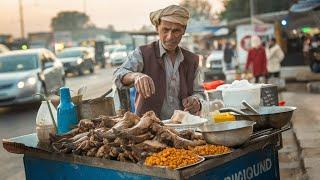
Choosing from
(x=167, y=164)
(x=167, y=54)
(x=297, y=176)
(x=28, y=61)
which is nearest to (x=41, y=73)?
(x=28, y=61)

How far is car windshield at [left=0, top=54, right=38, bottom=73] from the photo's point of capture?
47.5ft

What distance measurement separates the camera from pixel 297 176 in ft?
19.9

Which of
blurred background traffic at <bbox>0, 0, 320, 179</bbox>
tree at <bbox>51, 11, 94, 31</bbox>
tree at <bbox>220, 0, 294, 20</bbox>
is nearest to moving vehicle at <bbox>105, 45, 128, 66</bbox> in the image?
blurred background traffic at <bbox>0, 0, 320, 179</bbox>

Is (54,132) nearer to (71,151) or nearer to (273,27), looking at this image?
(71,151)

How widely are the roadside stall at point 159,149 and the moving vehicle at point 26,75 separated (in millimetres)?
10182

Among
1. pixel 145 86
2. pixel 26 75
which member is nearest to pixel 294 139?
pixel 145 86

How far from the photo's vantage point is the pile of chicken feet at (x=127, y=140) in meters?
2.75

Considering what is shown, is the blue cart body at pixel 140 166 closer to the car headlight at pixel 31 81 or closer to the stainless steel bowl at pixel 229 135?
the stainless steel bowl at pixel 229 135

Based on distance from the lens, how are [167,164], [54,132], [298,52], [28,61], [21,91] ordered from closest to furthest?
[167,164]
[54,132]
[21,91]
[28,61]
[298,52]

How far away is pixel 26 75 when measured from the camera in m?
13.8

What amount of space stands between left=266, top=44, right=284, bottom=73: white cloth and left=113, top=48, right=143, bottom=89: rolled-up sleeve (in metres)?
11.8

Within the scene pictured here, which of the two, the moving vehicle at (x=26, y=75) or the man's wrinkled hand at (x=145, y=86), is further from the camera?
the moving vehicle at (x=26, y=75)

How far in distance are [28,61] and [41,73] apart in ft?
2.04

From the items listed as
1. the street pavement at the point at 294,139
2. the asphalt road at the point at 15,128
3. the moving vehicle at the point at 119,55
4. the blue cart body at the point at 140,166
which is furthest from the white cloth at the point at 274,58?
the blue cart body at the point at 140,166
